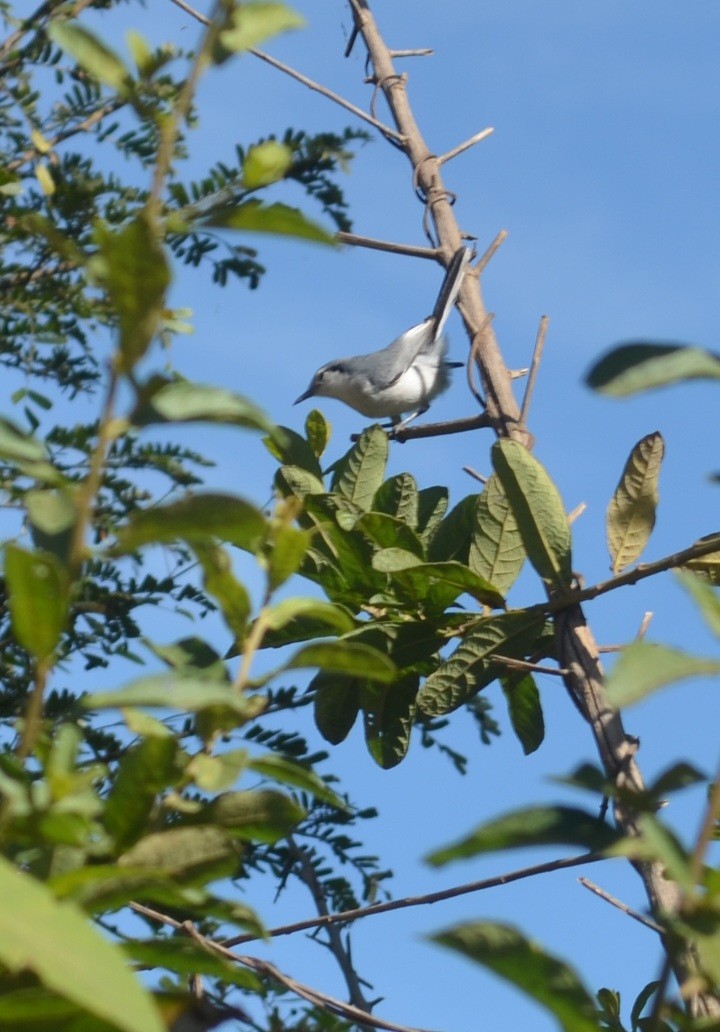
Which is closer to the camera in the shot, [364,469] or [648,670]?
[648,670]

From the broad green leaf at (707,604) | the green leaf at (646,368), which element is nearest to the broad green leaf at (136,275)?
the green leaf at (646,368)

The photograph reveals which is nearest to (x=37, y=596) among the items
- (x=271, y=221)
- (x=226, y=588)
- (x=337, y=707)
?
(x=226, y=588)

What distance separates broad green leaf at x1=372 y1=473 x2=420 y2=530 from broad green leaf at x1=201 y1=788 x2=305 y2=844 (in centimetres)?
74

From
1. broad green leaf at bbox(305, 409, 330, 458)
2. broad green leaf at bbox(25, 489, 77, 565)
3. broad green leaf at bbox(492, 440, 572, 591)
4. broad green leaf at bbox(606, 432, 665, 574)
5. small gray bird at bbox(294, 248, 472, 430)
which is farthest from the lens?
small gray bird at bbox(294, 248, 472, 430)

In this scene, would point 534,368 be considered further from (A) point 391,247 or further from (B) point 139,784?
(B) point 139,784

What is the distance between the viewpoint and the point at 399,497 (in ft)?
5.17

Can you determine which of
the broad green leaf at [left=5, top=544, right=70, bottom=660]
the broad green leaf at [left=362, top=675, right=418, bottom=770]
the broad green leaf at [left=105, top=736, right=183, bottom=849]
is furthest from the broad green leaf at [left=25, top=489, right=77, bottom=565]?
the broad green leaf at [left=362, top=675, right=418, bottom=770]

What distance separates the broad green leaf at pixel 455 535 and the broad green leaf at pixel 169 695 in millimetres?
903

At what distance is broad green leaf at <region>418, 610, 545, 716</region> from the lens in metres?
1.43

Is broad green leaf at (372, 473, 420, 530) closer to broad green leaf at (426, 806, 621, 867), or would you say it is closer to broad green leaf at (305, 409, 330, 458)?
broad green leaf at (305, 409, 330, 458)

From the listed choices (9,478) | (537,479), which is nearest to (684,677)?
(537,479)

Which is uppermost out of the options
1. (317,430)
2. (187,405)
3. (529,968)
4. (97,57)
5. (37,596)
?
(317,430)

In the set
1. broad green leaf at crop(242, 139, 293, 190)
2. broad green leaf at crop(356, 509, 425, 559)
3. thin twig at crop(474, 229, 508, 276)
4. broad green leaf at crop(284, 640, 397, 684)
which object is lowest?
broad green leaf at crop(284, 640, 397, 684)

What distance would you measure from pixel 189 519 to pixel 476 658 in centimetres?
72
